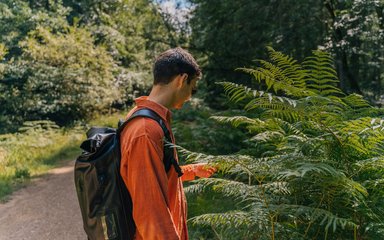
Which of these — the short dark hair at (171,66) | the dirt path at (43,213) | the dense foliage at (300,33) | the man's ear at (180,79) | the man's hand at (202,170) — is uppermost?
the dense foliage at (300,33)

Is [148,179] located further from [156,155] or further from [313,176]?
[313,176]

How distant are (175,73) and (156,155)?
0.41 meters

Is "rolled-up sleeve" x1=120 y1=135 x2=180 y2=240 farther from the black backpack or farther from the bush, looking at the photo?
the bush

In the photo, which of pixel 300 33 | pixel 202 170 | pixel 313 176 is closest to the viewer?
pixel 313 176

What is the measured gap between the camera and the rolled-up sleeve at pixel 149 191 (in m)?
1.56

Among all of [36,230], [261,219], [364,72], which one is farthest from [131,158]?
[364,72]

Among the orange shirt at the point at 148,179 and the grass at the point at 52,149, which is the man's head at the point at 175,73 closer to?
the orange shirt at the point at 148,179

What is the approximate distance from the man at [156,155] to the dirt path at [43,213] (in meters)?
4.31

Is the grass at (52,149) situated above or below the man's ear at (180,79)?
below

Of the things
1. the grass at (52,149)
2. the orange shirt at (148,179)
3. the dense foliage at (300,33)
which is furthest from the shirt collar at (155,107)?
the dense foliage at (300,33)

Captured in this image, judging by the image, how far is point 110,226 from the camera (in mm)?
1716

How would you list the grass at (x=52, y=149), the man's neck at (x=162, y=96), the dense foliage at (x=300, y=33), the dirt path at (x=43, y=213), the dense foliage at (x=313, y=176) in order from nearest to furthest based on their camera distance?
the man's neck at (x=162, y=96) < the dense foliage at (x=313, y=176) < the grass at (x=52, y=149) < the dirt path at (x=43, y=213) < the dense foliage at (x=300, y=33)

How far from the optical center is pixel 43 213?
6.62 meters

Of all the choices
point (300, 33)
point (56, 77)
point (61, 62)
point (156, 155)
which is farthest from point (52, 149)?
point (156, 155)
